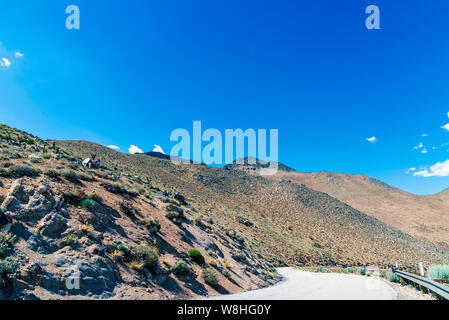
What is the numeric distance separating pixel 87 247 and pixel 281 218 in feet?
185

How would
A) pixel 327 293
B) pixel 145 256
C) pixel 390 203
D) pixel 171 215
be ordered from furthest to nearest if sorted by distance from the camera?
pixel 390 203 < pixel 171 215 < pixel 145 256 < pixel 327 293

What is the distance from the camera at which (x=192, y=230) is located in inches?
787

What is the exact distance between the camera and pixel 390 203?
11325 centimetres

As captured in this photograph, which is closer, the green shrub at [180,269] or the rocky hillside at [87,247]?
the rocky hillside at [87,247]

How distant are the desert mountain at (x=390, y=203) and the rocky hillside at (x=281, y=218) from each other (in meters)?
22.3

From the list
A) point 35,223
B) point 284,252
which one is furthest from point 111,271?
point 284,252

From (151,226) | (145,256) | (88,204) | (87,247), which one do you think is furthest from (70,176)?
(145,256)

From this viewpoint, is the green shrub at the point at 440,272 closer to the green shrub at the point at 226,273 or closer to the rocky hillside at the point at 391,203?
the green shrub at the point at 226,273

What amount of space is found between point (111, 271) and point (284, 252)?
36618 mm

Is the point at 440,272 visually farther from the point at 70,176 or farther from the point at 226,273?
the point at 70,176

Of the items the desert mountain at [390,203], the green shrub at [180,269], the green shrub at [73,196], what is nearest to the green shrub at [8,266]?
the green shrub at [73,196]

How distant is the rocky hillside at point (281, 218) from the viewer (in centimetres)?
4284
